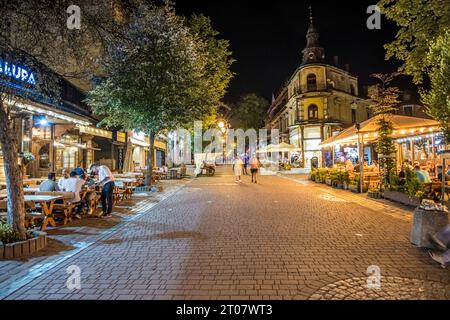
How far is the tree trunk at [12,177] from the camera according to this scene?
18.1 feet

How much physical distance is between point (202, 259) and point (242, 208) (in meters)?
5.08

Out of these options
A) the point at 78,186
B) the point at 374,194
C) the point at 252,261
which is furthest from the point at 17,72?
the point at 374,194

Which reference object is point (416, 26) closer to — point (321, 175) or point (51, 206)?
point (321, 175)

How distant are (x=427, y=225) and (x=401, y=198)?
5106 mm

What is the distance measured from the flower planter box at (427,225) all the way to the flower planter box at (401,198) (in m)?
4.15

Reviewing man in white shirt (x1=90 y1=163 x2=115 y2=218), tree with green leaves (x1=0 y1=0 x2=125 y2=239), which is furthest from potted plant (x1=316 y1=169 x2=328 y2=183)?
tree with green leaves (x1=0 y1=0 x2=125 y2=239)

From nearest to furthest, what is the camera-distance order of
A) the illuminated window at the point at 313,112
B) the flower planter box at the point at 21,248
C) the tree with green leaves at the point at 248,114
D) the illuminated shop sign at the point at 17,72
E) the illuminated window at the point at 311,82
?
the flower planter box at the point at 21,248
the illuminated shop sign at the point at 17,72
the illuminated window at the point at 311,82
the illuminated window at the point at 313,112
the tree with green leaves at the point at 248,114

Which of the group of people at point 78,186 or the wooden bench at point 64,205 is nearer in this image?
the wooden bench at point 64,205

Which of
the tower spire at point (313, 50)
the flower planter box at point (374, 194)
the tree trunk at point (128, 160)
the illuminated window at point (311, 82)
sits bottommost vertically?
the flower planter box at point (374, 194)

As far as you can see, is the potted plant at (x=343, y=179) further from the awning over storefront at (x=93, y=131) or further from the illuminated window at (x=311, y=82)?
the illuminated window at (x=311, y=82)

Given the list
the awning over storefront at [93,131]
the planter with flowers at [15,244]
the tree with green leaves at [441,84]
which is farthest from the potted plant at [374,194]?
the awning over storefront at [93,131]

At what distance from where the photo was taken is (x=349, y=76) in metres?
41.7

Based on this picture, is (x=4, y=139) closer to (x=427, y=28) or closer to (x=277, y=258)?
(x=277, y=258)
